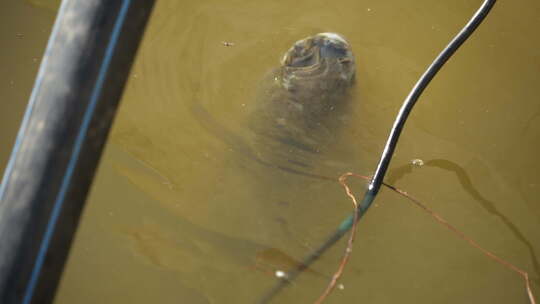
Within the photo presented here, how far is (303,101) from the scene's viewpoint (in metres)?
2.86

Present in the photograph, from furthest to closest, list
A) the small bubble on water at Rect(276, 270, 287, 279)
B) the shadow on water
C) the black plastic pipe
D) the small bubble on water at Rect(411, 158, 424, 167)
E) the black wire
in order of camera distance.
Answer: the small bubble on water at Rect(411, 158, 424, 167), the shadow on water, the small bubble on water at Rect(276, 270, 287, 279), the black wire, the black plastic pipe

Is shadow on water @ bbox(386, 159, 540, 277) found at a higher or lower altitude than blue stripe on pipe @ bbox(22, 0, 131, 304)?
lower

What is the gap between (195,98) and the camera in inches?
108

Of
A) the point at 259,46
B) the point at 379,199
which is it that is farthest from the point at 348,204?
the point at 259,46

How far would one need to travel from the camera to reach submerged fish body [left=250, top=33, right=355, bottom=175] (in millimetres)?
2646

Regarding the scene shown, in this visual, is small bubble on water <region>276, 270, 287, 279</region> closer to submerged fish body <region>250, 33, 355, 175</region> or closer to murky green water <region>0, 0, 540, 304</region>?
murky green water <region>0, 0, 540, 304</region>

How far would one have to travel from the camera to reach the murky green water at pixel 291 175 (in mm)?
2201

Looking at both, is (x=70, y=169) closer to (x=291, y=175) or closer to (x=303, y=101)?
(x=291, y=175)

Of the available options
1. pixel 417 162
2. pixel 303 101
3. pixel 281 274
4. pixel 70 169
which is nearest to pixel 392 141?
pixel 281 274

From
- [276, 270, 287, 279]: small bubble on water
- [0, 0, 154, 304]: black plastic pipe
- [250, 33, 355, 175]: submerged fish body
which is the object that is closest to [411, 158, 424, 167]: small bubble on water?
[250, 33, 355, 175]: submerged fish body

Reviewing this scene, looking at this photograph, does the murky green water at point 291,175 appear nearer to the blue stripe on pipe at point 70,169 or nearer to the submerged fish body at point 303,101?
the submerged fish body at point 303,101

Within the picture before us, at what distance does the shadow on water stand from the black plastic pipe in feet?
6.71

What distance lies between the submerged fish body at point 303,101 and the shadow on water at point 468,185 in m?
0.37

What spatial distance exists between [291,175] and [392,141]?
2.43 feet
